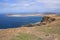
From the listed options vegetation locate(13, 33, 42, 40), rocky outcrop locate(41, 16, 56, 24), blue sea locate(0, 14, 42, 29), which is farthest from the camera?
rocky outcrop locate(41, 16, 56, 24)

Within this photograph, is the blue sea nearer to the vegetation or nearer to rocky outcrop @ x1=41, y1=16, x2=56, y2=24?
rocky outcrop @ x1=41, y1=16, x2=56, y2=24

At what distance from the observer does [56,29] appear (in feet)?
10.4

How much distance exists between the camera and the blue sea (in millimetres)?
3580

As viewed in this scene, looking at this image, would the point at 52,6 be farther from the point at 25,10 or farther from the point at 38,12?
the point at 25,10

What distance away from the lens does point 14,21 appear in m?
3.67

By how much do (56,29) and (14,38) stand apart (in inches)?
42.5

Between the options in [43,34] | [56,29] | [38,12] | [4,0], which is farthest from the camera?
[38,12]

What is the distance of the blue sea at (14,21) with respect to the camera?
3.58m

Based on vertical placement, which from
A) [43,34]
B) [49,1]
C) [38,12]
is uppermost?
[49,1]

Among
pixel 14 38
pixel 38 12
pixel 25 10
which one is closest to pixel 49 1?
pixel 38 12

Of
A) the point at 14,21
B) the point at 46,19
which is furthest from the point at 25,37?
the point at 46,19

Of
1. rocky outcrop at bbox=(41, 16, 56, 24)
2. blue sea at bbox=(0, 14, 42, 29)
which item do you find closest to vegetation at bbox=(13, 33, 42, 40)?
blue sea at bbox=(0, 14, 42, 29)

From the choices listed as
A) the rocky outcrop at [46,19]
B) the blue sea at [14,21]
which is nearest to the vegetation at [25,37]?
the blue sea at [14,21]

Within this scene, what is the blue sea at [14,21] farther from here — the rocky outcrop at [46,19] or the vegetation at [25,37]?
the vegetation at [25,37]
